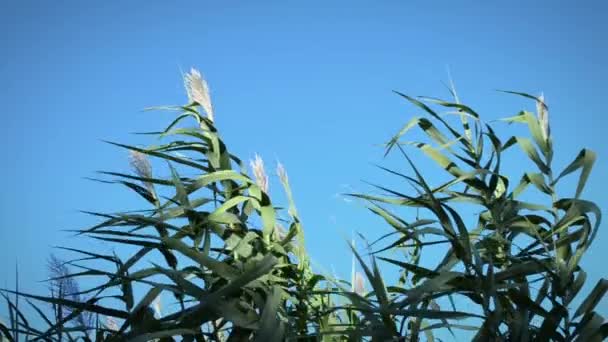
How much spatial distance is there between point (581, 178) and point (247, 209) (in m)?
1.06

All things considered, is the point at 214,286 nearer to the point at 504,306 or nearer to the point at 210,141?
the point at 210,141

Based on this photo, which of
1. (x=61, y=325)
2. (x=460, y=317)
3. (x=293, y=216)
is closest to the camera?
(x=460, y=317)

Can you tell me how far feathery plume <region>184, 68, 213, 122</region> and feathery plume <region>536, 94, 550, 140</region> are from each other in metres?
1.16

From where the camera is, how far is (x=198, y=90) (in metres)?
2.86

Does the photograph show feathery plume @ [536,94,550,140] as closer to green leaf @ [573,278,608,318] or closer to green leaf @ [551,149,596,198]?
green leaf @ [551,149,596,198]

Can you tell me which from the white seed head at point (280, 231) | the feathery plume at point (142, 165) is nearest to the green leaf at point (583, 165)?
the white seed head at point (280, 231)

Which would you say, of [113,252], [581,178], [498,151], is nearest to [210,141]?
[113,252]

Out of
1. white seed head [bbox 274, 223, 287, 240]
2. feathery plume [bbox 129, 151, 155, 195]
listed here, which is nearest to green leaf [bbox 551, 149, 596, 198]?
white seed head [bbox 274, 223, 287, 240]

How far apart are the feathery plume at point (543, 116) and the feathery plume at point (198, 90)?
1156 millimetres

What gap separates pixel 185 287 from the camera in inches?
80.0

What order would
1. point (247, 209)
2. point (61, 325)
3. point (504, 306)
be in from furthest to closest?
point (247, 209) < point (61, 325) < point (504, 306)

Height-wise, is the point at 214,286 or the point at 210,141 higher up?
the point at 210,141

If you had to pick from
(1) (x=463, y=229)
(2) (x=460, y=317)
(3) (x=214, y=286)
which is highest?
(3) (x=214, y=286)

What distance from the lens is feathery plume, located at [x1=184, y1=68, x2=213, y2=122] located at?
284 cm
